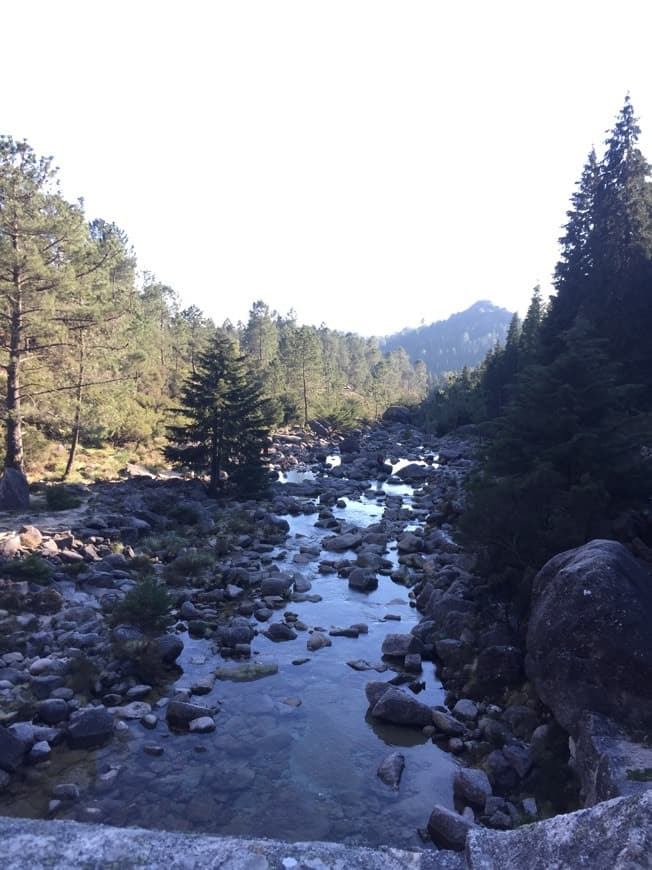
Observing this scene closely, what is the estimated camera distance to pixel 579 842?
12.6ft

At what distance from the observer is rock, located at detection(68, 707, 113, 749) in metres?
9.59

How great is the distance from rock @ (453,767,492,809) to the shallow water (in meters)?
0.20

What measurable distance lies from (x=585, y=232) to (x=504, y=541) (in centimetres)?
2963

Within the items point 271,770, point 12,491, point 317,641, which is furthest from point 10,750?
point 12,491

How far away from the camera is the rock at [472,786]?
8469 millimetres

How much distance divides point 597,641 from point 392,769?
3897 mm

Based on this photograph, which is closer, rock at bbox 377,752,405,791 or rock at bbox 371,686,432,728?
rock at bbox 377,752,405,791

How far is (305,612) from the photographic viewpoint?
1617cm

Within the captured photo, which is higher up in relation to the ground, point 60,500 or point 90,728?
point 60,500

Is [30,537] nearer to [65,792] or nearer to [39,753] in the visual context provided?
[39,753]

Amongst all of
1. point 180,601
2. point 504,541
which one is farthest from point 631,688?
point 180,601

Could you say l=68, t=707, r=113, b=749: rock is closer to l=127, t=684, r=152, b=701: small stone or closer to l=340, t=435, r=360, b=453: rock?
l=127, t=684, r=152, b=701: small stone

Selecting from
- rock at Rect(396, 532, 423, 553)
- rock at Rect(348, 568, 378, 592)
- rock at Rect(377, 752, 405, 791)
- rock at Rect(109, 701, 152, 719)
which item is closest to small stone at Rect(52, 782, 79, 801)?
rock at Rect(109, 701, 152, 719)

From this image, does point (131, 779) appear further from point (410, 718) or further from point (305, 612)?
point (305, 612)
